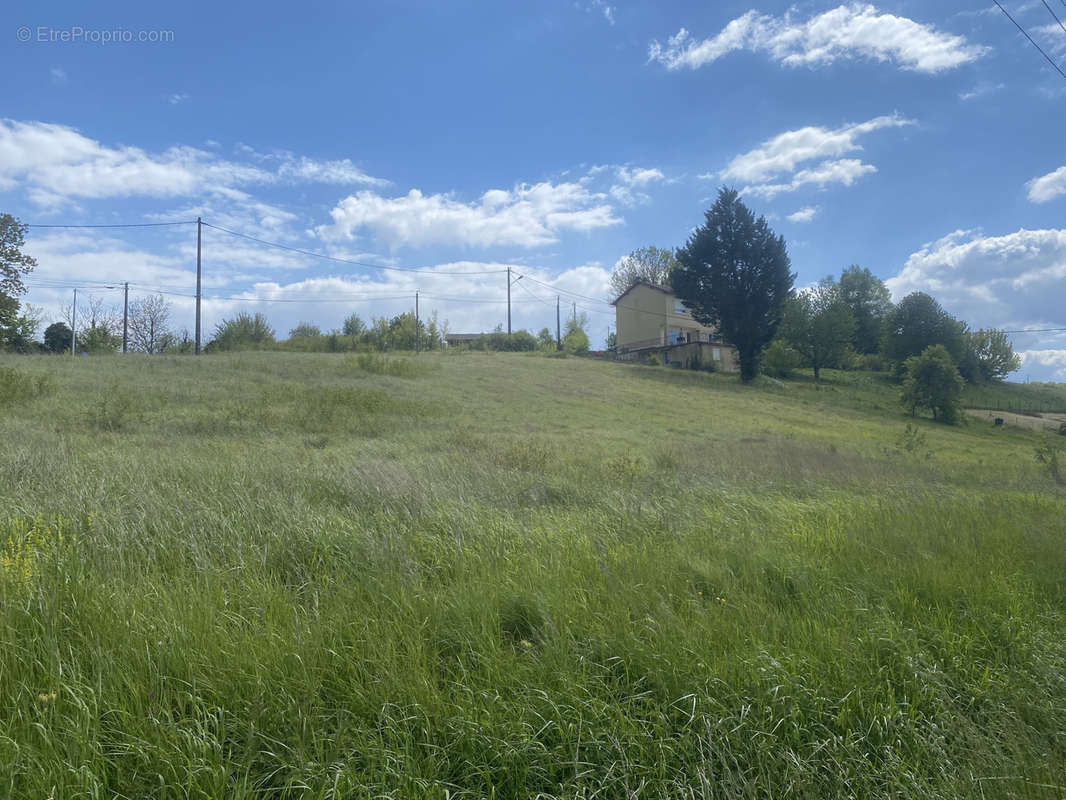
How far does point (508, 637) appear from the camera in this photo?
3.38 m

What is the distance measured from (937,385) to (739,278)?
15.5 meters

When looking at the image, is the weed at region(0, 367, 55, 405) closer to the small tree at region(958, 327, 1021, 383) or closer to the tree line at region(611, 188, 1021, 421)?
the tree line at region(611, 188, 1021, 421)

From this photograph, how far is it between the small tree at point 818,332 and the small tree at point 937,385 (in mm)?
16610

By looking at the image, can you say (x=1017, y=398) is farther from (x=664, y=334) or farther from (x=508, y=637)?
(x=508, y=637)

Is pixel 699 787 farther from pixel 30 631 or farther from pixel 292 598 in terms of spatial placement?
pixel 30 631

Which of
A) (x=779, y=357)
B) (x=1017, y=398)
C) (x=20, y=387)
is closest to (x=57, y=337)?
(x=20, y=387)

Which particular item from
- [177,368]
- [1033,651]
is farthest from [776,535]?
[177,368]

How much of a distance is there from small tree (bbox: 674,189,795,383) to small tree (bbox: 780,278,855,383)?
9.54 metres

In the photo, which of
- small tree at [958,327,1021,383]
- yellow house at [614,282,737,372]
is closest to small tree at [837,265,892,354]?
small tree at [958,327,1021,383]

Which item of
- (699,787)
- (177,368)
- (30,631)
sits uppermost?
(177,368)

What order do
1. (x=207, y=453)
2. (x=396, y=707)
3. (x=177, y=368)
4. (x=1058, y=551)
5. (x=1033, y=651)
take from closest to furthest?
(x=396, y=707)
(x=1033, y=651)
(x=1058, y=551)
(x=207, y=453)
(x=177, y=368)

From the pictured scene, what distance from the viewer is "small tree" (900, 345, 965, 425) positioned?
32.7m

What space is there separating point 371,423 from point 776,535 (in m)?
11.2

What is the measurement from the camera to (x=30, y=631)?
299 centimetres
